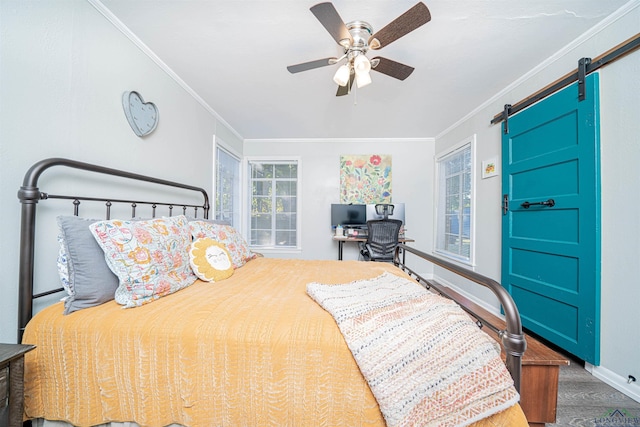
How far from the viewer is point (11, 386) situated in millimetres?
769

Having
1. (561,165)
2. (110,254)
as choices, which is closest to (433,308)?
(110,254)

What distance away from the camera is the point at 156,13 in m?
1.58

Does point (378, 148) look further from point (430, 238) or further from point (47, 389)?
point (47, 389)

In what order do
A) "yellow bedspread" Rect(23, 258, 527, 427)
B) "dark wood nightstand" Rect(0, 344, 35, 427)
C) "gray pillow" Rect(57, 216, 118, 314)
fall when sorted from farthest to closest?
"gray pillow" Rect(57, 216, 118, 314) < "yellow bedspread" Rect(23, 258, 527, 427) < "dark wood nightstand" Rect(0, 344, 35, 427)

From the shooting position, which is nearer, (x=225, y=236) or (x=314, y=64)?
(x=314, y=64)

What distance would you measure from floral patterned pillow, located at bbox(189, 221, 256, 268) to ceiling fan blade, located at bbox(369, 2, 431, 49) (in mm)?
1759

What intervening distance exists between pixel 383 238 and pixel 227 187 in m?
2.54

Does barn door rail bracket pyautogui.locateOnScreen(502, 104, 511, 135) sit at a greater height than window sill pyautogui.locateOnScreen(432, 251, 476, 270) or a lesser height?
greater

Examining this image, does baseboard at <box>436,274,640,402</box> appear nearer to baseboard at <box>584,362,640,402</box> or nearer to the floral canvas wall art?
baseboard at <box>584,362,640,402</box>

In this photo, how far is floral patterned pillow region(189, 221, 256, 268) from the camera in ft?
6.06

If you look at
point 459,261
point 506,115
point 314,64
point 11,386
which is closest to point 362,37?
point 314,64

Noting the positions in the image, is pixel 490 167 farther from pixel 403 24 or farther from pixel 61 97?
pixel 61 97

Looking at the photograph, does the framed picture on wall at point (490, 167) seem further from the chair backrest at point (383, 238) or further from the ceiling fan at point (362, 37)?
the ceiling fan at point (362, 37)

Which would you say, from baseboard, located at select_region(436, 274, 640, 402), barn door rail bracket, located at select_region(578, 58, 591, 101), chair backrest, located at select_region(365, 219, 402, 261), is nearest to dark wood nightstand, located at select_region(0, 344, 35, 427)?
baseboard, located at select_region(436, 274, 640, 402)
